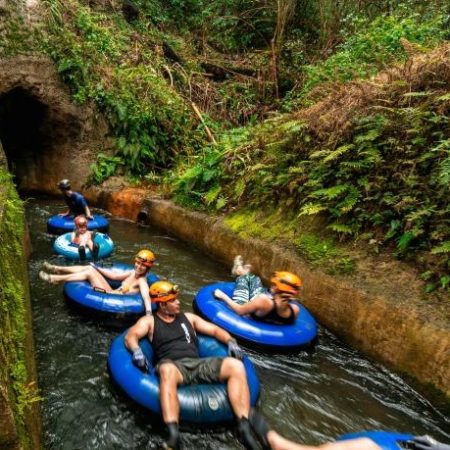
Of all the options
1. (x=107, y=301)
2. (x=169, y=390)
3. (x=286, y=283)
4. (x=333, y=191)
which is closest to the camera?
(x=169, y=390)

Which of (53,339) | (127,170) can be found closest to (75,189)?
(127,170)

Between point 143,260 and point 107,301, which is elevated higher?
point 143,260

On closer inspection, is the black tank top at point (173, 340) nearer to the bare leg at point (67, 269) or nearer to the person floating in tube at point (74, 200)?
the bare leg at point (67, 269)

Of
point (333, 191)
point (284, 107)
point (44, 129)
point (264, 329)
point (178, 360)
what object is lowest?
point (264, 329)

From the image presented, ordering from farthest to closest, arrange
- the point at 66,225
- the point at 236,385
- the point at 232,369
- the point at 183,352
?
the point at 66,225 → the point at 183,352 → the point at 232,369 → the point at 236,385

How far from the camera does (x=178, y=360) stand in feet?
15.4

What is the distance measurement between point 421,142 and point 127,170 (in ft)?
30.7

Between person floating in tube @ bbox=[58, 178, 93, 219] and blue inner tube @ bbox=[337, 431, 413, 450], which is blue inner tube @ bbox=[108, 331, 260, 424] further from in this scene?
person floating in tube @ bbox=[58, 178, 93, 219]

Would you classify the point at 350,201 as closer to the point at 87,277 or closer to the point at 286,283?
the point at 286,283

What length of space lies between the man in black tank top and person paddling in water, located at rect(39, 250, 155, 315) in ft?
4.14

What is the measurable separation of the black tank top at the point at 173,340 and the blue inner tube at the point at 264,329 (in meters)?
1.03

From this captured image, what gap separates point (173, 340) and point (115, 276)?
9.02ft

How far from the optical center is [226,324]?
6.08 m

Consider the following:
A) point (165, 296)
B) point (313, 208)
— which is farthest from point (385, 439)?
point (313, 208)
